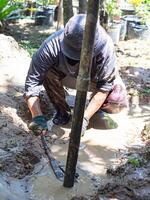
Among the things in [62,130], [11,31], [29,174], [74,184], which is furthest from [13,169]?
[11,31]

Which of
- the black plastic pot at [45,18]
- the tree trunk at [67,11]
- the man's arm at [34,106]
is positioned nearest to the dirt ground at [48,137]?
the man's arm at [34,106]

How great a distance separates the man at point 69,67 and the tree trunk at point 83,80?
837 mm

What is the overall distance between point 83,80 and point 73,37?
933 mm

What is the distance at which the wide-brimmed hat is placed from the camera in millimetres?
3340

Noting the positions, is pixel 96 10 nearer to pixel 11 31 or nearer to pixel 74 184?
pixel 74 184

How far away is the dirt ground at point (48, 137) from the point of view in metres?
2.92

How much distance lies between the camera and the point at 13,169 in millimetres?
2938

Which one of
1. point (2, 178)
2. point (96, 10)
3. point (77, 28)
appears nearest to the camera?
point (96, 10)

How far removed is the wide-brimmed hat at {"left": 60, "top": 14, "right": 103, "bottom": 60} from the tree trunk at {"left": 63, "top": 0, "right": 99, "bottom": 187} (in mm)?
881

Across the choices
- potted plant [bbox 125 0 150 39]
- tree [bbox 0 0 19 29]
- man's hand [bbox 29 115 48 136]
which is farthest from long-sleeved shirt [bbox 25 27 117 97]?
potted plant [bbox 125 0 150 39]

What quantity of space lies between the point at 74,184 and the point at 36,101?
3.26 ft

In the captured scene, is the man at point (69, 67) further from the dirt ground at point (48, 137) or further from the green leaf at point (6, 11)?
the green leaf at point (6, 11)

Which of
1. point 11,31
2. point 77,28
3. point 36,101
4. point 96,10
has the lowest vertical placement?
point 11,31

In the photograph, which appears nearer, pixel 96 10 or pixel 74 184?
pixel 96 10
